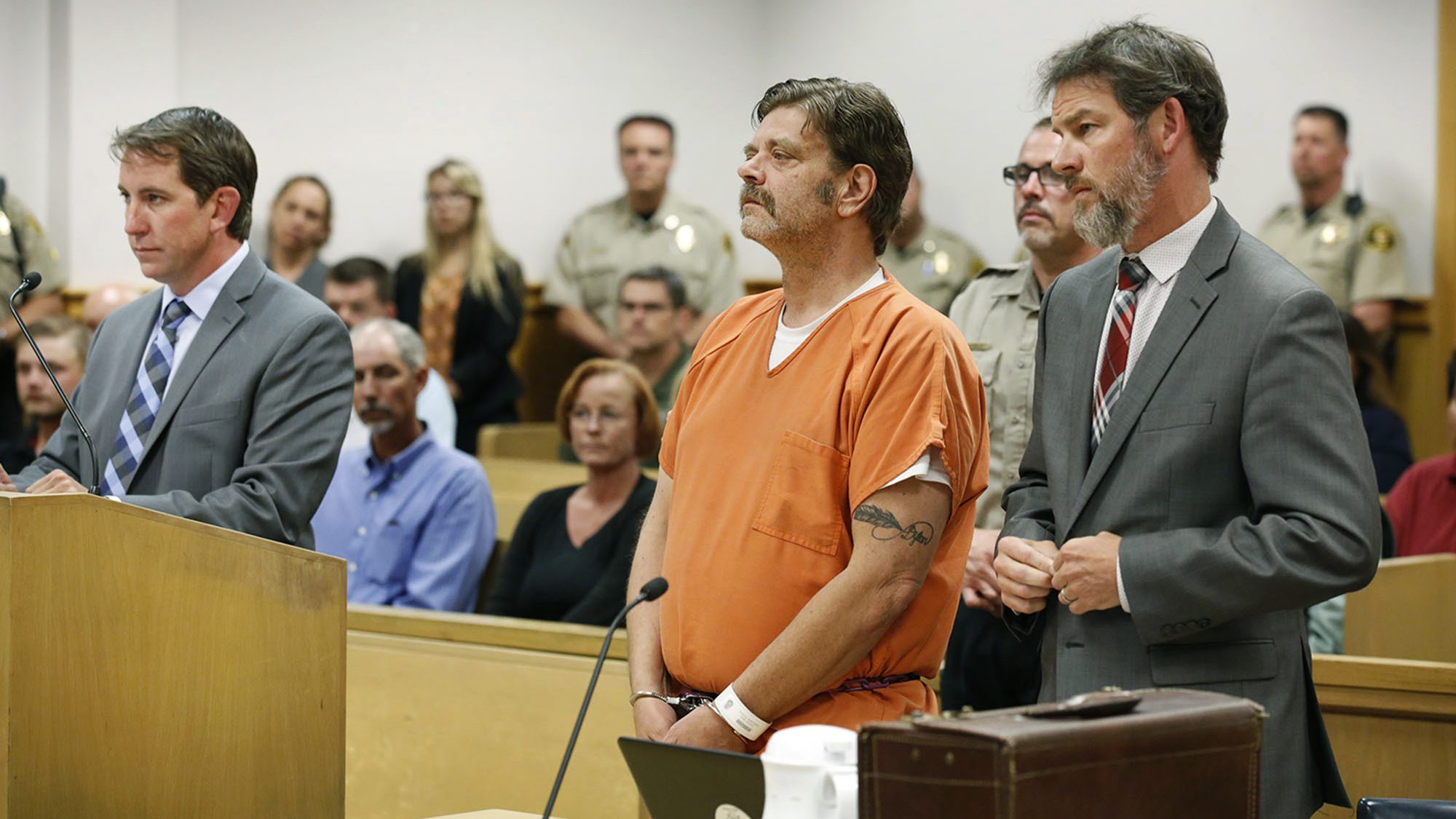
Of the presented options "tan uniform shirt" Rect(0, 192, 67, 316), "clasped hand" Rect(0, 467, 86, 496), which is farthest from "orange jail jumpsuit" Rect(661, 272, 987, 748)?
"tan uniform shirt" Rect(0, 192, 67, 316)

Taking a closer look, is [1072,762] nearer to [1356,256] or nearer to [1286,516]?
[1286,516]

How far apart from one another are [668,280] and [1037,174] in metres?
3.00

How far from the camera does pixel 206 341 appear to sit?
2258 millimetres

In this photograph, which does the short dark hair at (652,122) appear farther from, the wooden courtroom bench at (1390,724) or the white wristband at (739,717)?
the white wristband at (739,717)

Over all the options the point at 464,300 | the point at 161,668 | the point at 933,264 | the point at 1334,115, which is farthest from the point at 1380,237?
the point at 161,668

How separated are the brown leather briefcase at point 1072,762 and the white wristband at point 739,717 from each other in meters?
0.47

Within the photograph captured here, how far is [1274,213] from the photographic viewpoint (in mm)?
5922

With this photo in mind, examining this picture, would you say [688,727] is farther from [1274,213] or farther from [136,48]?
[136,48]

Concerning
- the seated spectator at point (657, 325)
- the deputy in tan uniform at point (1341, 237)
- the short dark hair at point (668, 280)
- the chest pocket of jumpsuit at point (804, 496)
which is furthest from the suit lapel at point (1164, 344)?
the deputy in tan uniform at point (1341, 237)

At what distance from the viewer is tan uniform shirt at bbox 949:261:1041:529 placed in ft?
8.79

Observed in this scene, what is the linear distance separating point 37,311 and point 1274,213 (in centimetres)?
445

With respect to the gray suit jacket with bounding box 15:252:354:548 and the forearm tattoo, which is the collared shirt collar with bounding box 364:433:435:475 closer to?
the gray suit jacket with bounding box 15:252:354:548

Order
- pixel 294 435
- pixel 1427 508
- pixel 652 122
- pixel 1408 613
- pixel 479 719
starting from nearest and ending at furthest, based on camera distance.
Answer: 1. pixel 294 435
2. pixel 479 719
3. pixel 1408 613
4. pixel 1427 508
5. pixel 652 122

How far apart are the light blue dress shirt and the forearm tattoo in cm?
203
